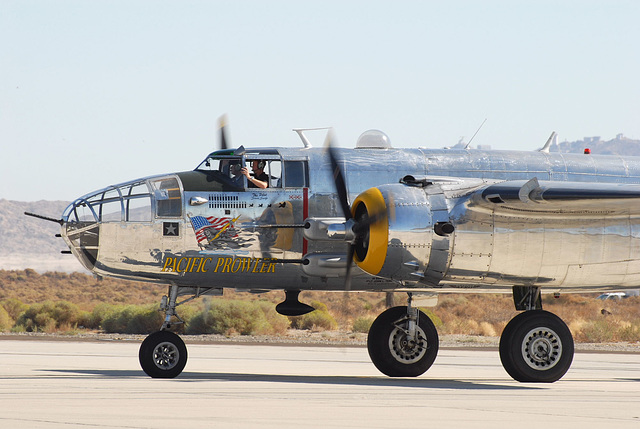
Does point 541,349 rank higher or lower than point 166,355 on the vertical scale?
higher

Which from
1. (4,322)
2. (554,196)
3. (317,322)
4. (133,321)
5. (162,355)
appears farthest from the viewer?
(4,322)

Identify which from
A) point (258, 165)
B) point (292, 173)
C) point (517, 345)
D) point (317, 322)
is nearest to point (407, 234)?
point (517, 345)

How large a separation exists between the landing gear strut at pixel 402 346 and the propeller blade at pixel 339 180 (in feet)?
10.9

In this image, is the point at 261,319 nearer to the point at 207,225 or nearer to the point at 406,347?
the point at 406,347

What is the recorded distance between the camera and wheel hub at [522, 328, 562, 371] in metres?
18.5

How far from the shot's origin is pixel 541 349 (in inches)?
731

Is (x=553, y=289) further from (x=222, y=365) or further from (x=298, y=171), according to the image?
(x=222, y=365)

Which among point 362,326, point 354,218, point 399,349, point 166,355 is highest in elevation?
point 354,218

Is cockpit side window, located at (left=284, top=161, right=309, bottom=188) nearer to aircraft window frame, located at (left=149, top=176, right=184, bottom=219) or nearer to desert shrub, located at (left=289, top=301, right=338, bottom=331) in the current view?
aircraft window frame, located at (left=149, top=176, right=184, bottom=219)

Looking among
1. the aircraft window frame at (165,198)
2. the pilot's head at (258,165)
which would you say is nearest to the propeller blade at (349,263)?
the pilot's head at (258,165)

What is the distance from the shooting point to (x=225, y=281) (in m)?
19.5

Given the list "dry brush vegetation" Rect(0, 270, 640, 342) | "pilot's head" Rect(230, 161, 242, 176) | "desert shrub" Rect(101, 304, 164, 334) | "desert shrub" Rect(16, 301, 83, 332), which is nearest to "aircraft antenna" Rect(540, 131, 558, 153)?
"pilot's head" Rect(230, 161, 242, 176)

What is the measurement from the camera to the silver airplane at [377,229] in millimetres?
17719

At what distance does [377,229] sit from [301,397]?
4052 mm
